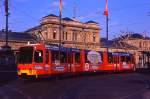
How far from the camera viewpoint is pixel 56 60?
34469 mm

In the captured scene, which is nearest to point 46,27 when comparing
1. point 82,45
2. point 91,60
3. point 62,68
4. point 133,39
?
point 82,45

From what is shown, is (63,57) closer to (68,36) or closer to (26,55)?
(26,55)

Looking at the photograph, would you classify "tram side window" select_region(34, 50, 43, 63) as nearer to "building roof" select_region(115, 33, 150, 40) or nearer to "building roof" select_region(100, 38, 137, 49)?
"building roof" select_region(100, 38, 137, 49)

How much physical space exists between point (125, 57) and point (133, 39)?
322 ft

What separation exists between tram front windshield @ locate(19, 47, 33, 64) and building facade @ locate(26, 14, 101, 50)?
73.6 meters

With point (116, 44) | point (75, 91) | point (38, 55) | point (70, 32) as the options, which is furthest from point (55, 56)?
point (116, 44)

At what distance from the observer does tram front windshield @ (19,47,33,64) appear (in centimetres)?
3198

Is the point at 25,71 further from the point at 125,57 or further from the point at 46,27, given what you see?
the point at 46,27

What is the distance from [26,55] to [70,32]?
285 feet

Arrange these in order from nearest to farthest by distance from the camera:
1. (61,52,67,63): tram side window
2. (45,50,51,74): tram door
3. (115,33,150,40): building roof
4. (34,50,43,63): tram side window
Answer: (34,50,43,63): tram side window < (45,50,51,74): tram door < (61,52,67,63): tram side window < (115,33,150,40): building roof

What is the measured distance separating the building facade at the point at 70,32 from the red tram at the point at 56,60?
6255 centimetres

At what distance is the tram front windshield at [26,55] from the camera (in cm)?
3198

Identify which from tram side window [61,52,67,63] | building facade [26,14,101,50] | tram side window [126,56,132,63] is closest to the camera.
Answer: tram side window [61,52,67,63]

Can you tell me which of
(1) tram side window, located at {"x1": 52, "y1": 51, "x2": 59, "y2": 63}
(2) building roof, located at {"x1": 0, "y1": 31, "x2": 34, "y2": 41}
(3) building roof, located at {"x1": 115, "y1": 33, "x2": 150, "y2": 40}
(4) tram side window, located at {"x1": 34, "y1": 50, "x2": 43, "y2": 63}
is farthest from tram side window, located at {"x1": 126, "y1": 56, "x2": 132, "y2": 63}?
(3) building roof, located at {"x1": 115, "y1": 33, "x2": 150, "y2": 40}
